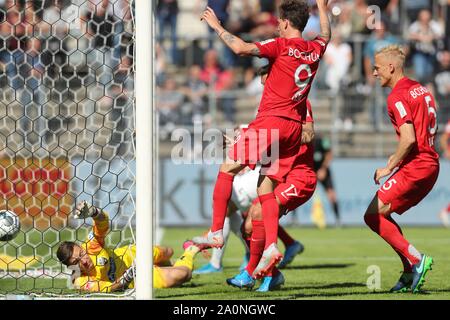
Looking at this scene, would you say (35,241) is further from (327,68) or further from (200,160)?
(327,68)

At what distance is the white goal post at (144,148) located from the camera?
7.29m

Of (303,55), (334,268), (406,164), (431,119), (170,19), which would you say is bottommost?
(334,268)

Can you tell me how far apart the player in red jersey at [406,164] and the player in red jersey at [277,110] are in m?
0.72

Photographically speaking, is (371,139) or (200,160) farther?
(371,139)

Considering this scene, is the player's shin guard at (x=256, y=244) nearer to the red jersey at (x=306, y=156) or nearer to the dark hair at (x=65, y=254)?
the red jersey at (x=306, y=156)

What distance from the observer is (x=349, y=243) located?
14.6 meters

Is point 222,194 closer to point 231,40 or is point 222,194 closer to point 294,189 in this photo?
point 294,189

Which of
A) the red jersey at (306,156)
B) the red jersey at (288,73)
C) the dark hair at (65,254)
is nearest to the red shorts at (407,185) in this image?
the red jersey at (306,156)

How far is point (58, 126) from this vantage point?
1428cm

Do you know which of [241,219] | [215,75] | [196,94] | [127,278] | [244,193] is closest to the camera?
[127,278]

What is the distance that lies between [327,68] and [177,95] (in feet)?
10.3

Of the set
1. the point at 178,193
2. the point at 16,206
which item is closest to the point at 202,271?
the point at 16,206

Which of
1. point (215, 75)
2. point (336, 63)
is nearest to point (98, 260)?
point (215, 75)

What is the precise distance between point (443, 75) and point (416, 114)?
39.2 feet
